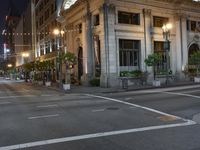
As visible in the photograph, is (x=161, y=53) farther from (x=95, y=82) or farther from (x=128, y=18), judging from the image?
(x=95, y=82)

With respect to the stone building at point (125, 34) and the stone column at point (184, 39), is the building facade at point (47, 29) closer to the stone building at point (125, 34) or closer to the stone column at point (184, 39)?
the stone building at point (125, 34)

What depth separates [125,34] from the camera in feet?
112

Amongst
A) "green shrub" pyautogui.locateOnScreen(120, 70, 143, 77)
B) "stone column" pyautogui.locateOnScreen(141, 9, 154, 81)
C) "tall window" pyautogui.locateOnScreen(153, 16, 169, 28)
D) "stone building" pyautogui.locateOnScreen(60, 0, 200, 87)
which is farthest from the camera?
"tall window" pyautogui.locateOnScreen(153, 16, 169, 28)

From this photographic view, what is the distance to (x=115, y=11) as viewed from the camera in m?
33.6

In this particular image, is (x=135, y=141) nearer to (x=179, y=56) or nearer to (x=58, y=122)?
(x=58, y=122)

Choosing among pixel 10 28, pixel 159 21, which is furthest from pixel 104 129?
pixel 10 28

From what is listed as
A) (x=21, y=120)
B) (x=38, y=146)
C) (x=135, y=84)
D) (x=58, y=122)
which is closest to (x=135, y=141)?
(x=38, y=146)

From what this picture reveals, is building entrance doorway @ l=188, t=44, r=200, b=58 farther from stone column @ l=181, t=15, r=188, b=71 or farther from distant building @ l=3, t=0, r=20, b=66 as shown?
distant building @ l=3, t=0, r=20, b=66

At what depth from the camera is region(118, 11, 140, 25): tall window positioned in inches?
1355

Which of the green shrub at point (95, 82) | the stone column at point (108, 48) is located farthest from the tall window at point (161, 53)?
the green shrub at point (95, 82)

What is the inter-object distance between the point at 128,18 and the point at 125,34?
8.17 feet

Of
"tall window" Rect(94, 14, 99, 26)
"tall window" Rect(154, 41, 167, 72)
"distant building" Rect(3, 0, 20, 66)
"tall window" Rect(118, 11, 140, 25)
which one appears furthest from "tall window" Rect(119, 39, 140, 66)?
"distant building" Rect(3, 0, 20, 66)

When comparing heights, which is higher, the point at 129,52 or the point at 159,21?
the point at 159,21

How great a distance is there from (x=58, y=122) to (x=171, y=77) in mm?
29499
